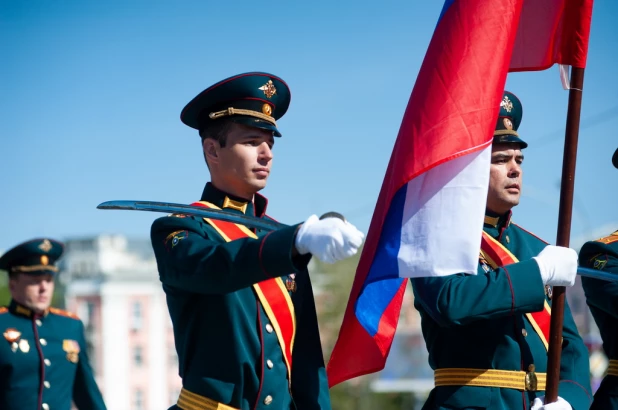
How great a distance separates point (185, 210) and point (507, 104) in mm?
2167

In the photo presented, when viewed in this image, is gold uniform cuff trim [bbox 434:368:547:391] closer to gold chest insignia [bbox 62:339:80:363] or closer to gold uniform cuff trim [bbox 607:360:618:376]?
gold uniform cuff trim [bbox 607:360:618:376]

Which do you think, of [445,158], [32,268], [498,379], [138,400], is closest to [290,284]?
[445,158]

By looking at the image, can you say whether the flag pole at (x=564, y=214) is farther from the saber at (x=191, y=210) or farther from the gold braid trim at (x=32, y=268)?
the gold braid trim at (x=32, y=268)

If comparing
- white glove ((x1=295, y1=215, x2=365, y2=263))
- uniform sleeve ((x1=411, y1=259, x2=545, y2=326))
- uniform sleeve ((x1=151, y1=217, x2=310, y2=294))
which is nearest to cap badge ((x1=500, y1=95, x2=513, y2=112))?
uniform sleeve ((x1=411, y1=259, x2=545, y2=326))

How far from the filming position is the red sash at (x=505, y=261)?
6.21m

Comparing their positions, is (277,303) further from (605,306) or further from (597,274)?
(605,306)

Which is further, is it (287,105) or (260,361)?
(287,105)

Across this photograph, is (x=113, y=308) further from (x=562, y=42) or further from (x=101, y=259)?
(x=562, y=42)

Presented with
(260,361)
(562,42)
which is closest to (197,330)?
(260,361)

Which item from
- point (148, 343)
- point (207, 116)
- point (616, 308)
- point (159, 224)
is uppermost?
point (207, 116)

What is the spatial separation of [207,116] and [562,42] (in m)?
1.76

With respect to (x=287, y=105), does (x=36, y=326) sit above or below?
below

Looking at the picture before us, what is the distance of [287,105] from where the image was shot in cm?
604

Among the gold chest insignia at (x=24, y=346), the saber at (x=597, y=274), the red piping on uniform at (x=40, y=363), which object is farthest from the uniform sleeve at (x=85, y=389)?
the saber at (x=597, y=274)
